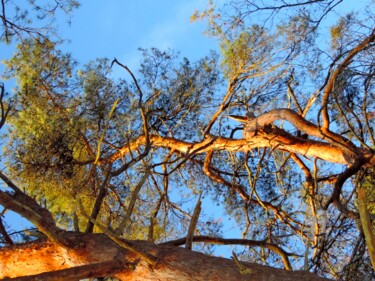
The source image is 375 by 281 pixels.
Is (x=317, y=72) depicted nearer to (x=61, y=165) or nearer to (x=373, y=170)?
(x=373, y=170)

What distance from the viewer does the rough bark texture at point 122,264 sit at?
1.75 metres

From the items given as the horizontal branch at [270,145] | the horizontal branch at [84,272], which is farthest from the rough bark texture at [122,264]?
the horizontal branch at [270,145]

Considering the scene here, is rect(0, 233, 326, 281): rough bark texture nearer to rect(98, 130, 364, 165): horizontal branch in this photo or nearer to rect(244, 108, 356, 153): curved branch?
rect(98, 130, 364, 165): horizontal branch

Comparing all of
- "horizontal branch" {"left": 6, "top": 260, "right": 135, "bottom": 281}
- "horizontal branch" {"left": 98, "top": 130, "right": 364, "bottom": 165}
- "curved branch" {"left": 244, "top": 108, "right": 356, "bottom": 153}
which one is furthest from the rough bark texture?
"curved branch" {"left": 244, "top": 108, "right": 356, "bottom": 153}

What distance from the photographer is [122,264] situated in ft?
6.20

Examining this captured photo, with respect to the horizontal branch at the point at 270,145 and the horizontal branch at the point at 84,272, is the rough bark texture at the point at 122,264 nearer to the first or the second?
the horizontal branch at the point at 84,272

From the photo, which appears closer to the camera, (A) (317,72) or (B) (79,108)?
(A) (317,72)

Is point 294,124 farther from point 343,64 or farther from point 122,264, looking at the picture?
point 122,264

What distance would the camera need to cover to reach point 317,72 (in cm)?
401

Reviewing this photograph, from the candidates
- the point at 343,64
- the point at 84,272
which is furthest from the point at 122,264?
the point at 343,64

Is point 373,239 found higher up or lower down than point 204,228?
lower down

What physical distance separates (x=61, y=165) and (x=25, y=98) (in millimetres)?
741

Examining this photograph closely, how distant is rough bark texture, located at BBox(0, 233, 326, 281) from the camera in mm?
1745

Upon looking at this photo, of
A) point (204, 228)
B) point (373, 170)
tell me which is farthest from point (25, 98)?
point (373, 170)
